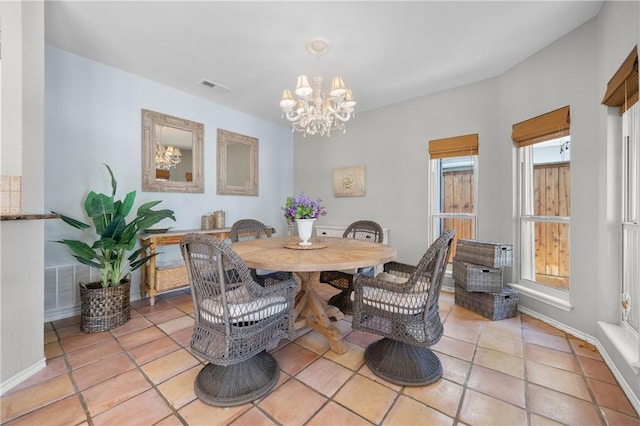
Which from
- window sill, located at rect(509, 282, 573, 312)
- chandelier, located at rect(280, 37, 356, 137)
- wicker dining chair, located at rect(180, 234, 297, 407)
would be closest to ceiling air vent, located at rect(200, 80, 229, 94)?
chandelier, located at rect(280, 37, 356, 137)

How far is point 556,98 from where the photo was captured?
244cm

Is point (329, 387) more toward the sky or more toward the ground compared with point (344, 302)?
more toward the ground

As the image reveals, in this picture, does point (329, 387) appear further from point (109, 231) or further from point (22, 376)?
point (109, 231)

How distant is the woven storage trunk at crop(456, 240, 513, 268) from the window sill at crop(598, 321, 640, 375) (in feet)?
2.61

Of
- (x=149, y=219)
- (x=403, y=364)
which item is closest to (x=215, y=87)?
(x=149, y=219)

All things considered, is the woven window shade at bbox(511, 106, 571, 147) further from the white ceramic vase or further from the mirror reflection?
the mirror reflection

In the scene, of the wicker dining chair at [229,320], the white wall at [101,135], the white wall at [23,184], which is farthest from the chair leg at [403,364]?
the white wall at [101,135]

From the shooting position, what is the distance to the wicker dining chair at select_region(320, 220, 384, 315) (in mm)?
2674

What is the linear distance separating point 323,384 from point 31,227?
2198 mm

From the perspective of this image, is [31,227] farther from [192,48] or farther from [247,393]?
[192,48]

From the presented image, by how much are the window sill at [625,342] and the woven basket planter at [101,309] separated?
3780 millimetres

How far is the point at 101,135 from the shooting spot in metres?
2.85

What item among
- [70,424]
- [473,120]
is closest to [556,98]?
[473,120]

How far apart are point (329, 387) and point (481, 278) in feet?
6.42
